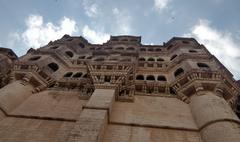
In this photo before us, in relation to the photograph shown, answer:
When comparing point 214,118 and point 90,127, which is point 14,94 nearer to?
point 90,127

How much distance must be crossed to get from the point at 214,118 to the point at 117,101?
5614 mm

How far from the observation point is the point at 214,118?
38.2ft

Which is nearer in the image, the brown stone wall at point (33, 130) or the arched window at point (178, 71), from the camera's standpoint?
the brown stone wall at point (33, 130)

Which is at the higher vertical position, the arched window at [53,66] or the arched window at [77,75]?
the arched window at [53,66]

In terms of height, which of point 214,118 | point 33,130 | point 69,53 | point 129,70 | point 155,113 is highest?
point 69,53

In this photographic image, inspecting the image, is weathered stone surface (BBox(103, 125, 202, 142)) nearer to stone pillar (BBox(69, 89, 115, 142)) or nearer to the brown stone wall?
stone pillar (BBox(69, 89, 115, 142))

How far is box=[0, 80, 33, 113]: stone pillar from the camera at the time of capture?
45.8 ft

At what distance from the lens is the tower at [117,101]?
38.1ft

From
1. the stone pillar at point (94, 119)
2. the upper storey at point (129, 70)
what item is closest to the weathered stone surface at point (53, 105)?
the upper storey at point (129, 70)

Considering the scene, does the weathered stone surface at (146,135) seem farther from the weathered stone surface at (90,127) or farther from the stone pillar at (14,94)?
the stone pillar at (14,94)

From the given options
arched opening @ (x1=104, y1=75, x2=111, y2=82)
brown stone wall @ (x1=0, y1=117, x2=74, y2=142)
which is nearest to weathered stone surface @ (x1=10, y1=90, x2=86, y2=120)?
brown stone wall @ (x1=0, y1=117, x2=74, y2=142)

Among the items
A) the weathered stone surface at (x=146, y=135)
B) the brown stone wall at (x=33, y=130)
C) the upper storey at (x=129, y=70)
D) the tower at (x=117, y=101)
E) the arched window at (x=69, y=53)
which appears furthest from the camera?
the arched window at (x=69, y=53)

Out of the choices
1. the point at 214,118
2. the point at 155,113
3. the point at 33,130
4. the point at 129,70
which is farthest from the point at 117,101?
the point at 214,118

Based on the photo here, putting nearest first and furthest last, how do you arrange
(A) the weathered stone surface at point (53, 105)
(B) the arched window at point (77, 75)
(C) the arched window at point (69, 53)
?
(A) the weathered stone surface at point (53, 105)
(B) the arched window at point (77, 75)
(C) the arched window at point (69, 53)
